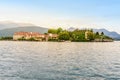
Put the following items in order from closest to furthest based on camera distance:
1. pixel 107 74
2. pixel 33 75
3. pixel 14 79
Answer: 1. pixel 14 79
2. pixel 33 75
3. pixel 107 74

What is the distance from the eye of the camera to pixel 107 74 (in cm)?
3891

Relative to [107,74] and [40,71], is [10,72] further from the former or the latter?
[107,74]

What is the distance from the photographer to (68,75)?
37.1m

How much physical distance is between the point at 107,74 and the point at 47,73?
8095mm

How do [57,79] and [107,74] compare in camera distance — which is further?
[107,74]

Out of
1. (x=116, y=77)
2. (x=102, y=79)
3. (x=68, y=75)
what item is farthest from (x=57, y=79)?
(x=116, y=77)

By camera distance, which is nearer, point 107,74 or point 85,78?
point 85,78

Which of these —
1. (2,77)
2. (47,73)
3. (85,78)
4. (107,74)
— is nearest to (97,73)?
(107,74)

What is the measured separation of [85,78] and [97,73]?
14.1 feet

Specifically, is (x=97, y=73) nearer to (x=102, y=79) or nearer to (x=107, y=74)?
(x=107, y=74)

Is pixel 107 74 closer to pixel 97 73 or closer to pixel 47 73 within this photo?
pixel 97 73

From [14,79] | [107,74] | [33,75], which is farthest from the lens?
[107,74]

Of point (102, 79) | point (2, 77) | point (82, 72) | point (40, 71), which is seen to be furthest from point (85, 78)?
point (2, 77)

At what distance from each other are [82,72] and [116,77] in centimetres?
527
